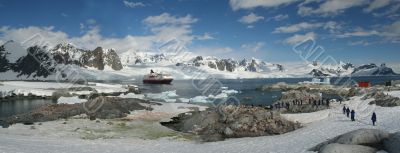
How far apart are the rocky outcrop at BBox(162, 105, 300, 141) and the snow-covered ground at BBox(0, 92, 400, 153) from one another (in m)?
1.78

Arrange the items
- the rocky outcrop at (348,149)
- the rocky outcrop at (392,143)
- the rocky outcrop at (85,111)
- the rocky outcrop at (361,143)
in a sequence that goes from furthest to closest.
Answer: the rocky outcrop at (85,111), the rocky outcrop at (361,143), the rocky outcrop at (348,149), the rocky outcrop at (392,143)

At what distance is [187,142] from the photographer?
120ft

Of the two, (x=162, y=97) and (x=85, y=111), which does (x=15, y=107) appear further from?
(x=162, y=97)

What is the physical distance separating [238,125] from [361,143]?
60.4 ft

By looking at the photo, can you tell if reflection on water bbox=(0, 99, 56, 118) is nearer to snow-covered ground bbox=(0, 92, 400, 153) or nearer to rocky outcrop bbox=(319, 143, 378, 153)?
snow-covered ground bbox=(0, 92, 400, 153)

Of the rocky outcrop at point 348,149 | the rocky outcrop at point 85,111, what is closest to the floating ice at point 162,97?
the rocky outcrop at point 85,111

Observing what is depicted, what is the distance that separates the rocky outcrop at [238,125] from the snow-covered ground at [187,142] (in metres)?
1.78

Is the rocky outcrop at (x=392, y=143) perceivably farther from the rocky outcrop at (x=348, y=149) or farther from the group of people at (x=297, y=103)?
the group of people at (x=297, y=103)

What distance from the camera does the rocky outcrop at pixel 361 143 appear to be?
68.7ft

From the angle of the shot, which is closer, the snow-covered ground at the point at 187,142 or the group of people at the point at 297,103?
the snow-covered ground at the point at 187,142

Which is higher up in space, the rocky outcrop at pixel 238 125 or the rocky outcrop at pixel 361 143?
the rocky outcrop at pixel 361 143

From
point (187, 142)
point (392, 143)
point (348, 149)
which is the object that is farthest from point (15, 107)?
point (392, 143)

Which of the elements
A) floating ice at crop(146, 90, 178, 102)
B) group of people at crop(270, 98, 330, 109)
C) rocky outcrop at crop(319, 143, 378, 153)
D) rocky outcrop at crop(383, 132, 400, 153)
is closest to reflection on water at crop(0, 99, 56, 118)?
floating ice at crop(146, 90, 178, 102)

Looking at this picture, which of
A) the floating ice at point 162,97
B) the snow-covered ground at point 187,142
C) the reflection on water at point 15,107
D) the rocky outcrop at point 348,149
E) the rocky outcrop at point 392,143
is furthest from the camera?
the floating ice at point 162,97
